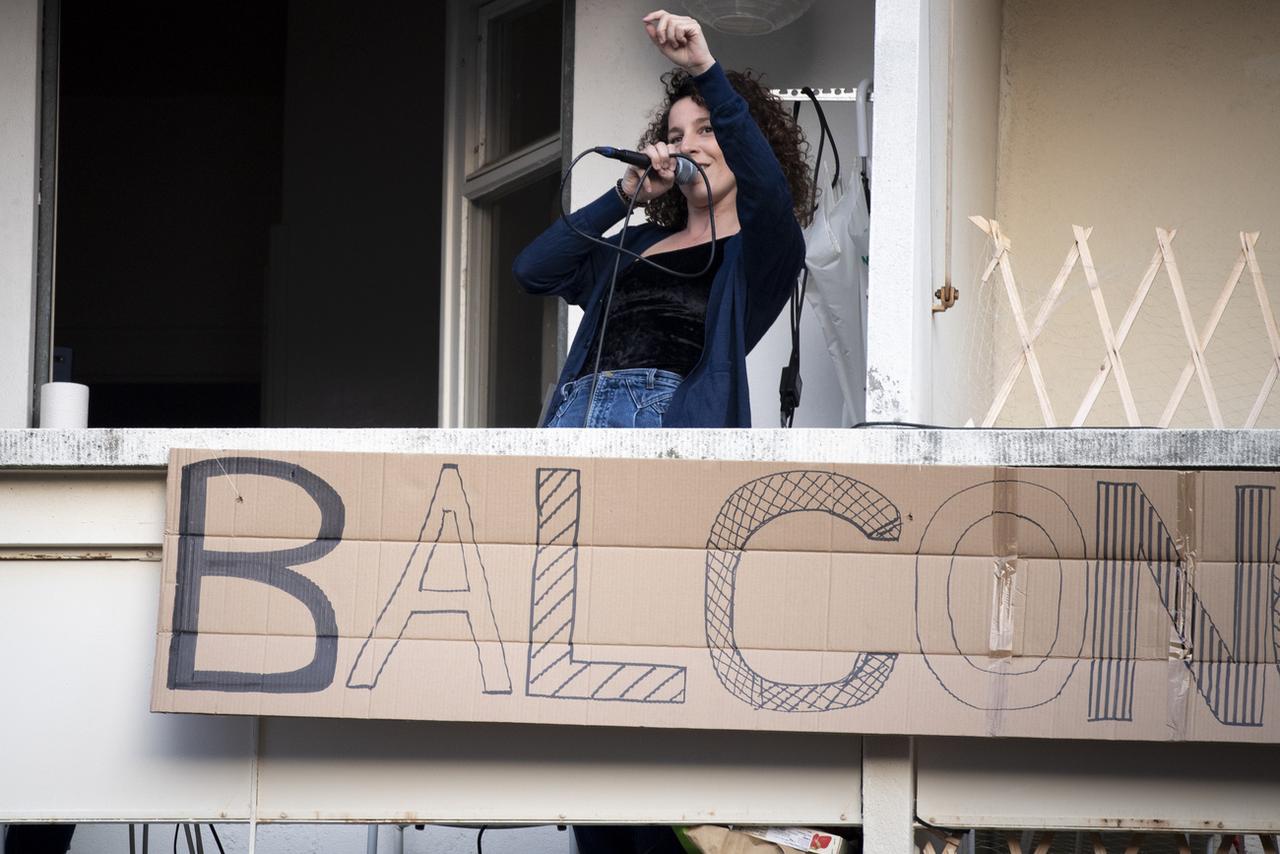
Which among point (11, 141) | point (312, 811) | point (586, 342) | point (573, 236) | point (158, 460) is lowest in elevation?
point (312, 811)

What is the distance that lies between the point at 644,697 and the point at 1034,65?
265 centimetres

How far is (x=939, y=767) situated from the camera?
261cm

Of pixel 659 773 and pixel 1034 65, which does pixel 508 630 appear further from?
pixel 1034 65

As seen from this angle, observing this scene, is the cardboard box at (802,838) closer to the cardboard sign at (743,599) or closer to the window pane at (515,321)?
the cardboard sign at (743,599)

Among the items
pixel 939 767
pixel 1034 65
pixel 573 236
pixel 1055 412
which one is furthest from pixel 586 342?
pixel 1034 65

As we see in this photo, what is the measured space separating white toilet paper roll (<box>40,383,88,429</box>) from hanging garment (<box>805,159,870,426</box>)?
65.4 inches

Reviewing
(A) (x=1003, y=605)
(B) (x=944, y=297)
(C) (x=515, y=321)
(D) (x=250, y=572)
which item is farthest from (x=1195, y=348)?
(C) (x=515, y=321)

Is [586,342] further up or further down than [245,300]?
further down

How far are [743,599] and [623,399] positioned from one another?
2.35 feet

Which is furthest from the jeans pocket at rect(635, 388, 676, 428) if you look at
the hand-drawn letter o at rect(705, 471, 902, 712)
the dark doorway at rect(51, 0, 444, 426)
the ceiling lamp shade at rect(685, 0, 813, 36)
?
the dark doorway at rect(51, 0, 444, 426)

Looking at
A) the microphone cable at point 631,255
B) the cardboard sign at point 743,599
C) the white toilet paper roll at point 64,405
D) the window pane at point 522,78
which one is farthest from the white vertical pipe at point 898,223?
the window pane at point 522,78

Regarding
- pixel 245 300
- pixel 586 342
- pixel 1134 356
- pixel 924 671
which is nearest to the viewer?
pixel 924 671

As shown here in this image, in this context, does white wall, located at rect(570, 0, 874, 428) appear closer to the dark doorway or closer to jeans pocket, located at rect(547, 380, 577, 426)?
jeans pocket, located at rect(547, 380, 577, 426)

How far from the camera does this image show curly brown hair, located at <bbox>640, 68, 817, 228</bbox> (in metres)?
3.69
